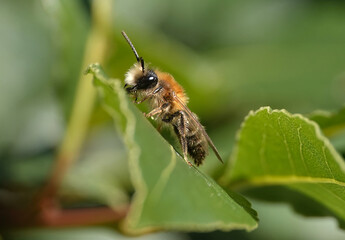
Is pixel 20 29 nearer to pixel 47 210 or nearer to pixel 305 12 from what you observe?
pixel 47 210

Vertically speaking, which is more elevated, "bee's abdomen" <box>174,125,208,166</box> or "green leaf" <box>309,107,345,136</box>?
"green leaf" <box>309,107,345,136</box>

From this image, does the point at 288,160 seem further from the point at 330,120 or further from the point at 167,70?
the point at 167,70

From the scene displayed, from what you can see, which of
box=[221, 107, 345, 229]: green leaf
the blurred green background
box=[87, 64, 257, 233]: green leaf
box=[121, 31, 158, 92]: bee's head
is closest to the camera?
box=[87, 64, 257, 233]: green leaf

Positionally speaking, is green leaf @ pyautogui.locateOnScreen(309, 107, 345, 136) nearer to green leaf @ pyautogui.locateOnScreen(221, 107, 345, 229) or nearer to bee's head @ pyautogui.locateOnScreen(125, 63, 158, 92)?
green leaf @ pyautogui.locateOnScreen(221, 107, 345, 229)

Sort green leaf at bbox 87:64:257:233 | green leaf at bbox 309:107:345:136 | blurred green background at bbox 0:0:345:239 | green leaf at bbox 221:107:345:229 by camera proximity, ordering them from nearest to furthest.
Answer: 1. green leaf at bbox 87:64:257:233
2. green leaf at bbox 221:107:345:229
3. green leaf at bbox 309:107:345:136
4. blurred green background at bbox 0:0:345:239

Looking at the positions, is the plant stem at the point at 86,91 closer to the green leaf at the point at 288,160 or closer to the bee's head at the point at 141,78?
the bee's head at the point at 141,78

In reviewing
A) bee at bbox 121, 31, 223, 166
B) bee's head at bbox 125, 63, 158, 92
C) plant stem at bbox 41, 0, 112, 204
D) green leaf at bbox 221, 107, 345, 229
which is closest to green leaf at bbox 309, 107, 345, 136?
green leaf at bbox 221, 107, 345, 229

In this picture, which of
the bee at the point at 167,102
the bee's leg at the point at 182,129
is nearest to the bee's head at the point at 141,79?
the bee at the point at 167,102
